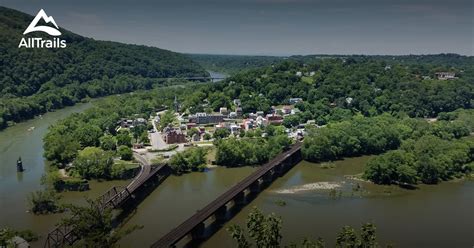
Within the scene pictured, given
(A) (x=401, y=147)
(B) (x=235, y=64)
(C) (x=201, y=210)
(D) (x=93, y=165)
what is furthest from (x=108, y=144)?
(B) (x=235, y=64)

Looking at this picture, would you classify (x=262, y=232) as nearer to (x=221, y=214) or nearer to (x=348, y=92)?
(x=221, y=214)

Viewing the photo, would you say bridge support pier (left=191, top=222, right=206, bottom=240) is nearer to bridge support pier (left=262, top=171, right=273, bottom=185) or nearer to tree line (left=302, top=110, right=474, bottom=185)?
bridge support pier (left=262, top=171, right=273, bottom=185)

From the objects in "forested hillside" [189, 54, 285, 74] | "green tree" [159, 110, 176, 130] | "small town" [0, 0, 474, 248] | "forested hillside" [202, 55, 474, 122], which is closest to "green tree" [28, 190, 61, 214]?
"small town" [0, 0, 474, 248]

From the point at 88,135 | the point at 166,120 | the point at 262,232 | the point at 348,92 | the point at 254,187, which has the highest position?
the point at 348,92

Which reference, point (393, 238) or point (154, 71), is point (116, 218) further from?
point (154, 71)

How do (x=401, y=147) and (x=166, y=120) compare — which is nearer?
(x=401, y=147)

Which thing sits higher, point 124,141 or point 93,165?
point 124,141

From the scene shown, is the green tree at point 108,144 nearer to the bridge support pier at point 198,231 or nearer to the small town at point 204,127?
the small town at point 204,127
